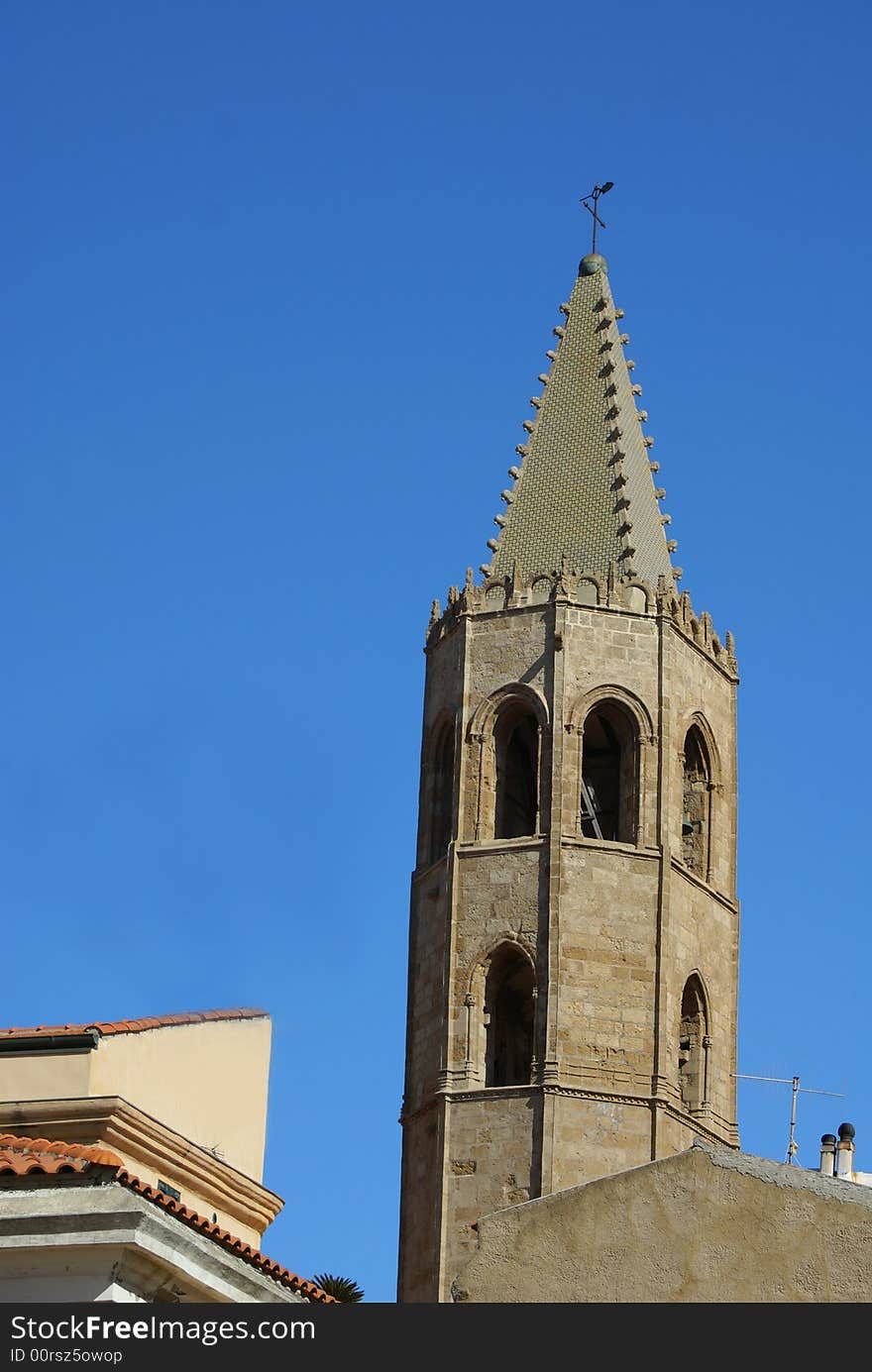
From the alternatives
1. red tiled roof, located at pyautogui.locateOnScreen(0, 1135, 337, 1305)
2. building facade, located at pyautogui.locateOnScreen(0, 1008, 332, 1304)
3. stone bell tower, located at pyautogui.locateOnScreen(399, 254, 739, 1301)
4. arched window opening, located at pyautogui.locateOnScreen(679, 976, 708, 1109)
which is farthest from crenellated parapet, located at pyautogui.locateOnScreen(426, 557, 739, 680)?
red tiled roof, located at pyautogui.locateOnScreen(0, 1135, 337, 1305)

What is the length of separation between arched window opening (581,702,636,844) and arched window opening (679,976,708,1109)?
2249mm

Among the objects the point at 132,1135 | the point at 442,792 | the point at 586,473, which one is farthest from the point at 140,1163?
the point at 586,473

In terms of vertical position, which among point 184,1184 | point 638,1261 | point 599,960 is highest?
point 599,960

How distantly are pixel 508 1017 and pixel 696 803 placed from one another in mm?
4355

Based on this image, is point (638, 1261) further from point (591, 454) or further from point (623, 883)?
point (591, 454)

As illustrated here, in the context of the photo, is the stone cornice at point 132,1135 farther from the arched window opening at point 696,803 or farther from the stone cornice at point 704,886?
the arched window opening at point 696,803

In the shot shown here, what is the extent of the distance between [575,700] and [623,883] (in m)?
2.75

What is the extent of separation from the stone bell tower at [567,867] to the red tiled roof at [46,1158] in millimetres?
17592

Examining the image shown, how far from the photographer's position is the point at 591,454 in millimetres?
42969

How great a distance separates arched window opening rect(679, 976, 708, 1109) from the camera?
38.9 meters

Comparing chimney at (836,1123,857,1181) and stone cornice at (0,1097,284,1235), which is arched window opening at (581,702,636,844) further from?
stone cornice at (0,1097,284,1235)

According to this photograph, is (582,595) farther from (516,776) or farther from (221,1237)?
(221,1237)
